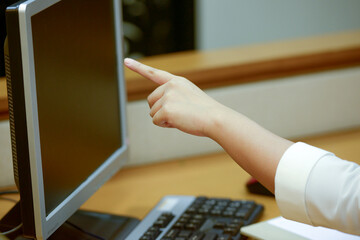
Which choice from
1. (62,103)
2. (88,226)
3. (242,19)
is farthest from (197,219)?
(242,19)

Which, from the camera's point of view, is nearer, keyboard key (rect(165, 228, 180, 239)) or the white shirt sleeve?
the white shirt sleeve

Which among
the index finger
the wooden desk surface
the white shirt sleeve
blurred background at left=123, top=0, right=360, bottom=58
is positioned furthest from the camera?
blurred background at left=123, top=0, right=360, bottom=58

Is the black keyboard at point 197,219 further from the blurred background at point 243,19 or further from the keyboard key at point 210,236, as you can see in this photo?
the blurred background at point 243,19

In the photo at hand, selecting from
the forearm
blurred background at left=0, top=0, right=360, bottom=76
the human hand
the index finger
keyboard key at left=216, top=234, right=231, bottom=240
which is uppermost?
the index finger

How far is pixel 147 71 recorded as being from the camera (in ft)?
2.64

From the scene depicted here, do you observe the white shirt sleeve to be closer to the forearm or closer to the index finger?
the forearm

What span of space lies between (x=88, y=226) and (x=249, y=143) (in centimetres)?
36

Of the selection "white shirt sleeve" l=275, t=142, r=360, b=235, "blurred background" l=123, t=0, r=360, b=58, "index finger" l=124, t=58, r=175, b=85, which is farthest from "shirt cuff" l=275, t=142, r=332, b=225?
"blurred background" l=123, t=0, r=360, b=58

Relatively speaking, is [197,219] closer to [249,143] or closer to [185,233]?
[185,233]

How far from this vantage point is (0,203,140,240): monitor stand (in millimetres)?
863

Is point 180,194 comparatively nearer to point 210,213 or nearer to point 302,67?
point 210,213

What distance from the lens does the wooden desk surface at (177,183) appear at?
3.44ft

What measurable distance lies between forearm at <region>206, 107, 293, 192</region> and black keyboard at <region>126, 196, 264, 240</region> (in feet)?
0.58

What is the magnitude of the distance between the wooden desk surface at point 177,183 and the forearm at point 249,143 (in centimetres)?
27
